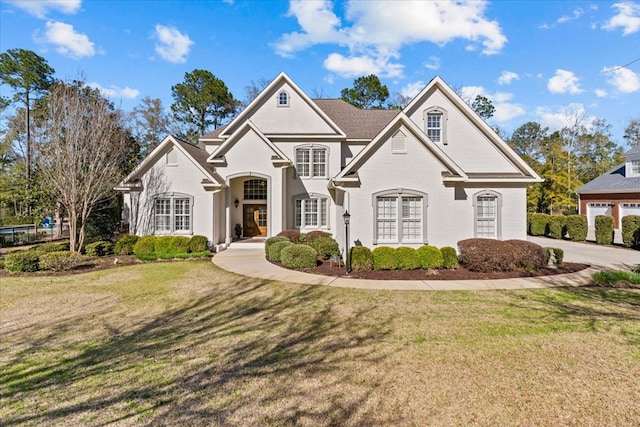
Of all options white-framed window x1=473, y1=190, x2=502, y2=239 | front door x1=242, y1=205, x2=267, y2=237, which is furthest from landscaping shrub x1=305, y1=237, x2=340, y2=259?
front door x1=242, y1=205, x2=267, y2=237

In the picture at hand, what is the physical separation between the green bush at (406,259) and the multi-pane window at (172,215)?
1146 centimetres

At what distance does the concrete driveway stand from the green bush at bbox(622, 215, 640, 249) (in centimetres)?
63

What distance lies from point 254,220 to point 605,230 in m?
21.9

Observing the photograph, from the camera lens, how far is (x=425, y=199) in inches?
525

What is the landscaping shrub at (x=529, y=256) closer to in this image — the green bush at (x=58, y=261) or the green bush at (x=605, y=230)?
the green bush at (x=605, y=230)

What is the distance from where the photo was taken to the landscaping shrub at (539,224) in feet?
81.4

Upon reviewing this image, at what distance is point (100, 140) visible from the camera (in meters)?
16.6

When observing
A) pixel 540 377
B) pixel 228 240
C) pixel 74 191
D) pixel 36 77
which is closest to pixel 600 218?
pixel 540 377

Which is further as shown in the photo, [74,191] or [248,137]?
[248,137]

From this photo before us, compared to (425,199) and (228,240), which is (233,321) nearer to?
(425,199)

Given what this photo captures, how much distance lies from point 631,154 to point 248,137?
33013mm

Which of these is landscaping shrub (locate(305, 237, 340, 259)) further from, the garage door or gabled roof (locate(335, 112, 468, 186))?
the garage door

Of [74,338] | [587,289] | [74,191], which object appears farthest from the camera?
[74,191]

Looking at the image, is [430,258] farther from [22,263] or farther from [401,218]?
[22,263]
